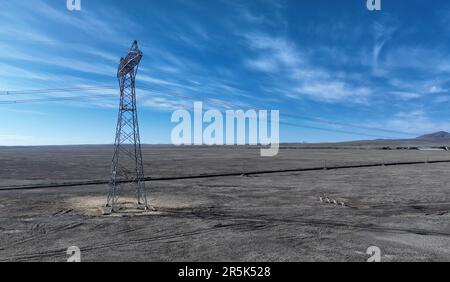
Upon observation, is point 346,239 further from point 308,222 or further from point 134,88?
point 134,88

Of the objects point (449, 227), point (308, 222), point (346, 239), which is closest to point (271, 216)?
point (308, 222)

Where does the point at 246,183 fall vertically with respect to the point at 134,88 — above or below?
below

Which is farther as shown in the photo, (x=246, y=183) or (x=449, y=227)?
(x=246, y=183)

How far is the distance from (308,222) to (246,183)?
602 inches

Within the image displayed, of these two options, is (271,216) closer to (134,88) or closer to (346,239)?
(346,239)

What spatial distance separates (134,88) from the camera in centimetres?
2033

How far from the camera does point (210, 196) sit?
25.4m

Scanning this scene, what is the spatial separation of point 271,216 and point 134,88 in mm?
9226

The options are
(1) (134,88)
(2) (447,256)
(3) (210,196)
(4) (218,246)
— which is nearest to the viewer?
(2) (447,256)

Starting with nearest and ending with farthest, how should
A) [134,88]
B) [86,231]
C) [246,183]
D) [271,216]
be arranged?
[86,231]
[271,216]
[134,88]
[246,183]

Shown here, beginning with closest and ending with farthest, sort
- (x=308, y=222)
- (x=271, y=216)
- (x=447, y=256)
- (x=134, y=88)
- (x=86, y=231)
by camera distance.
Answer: (x=447, y=256) < (x=86, y=231) < (x=308, y=222) < (x=271, y=216) < (x=134, y=88)
